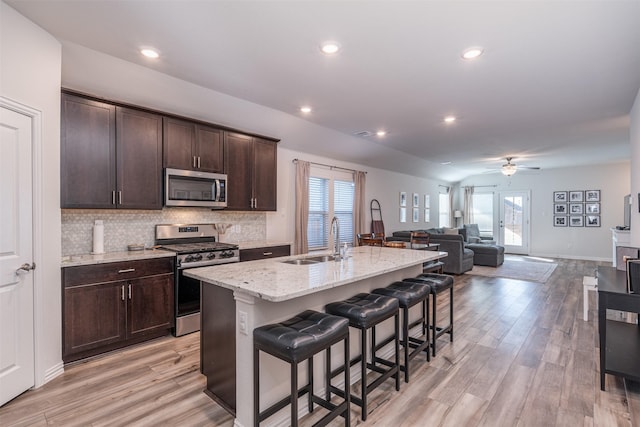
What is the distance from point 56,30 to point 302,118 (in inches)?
111

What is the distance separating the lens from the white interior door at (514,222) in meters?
10.1

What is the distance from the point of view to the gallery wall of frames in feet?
29.5

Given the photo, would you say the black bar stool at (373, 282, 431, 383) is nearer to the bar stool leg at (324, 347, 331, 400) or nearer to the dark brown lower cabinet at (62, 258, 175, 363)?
the bar stool leg at (324, 347, 331, 400)

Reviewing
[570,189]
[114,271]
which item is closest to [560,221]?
[570,189]

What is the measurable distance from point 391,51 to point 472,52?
67 centimetres

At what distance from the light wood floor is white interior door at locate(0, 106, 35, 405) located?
219mm

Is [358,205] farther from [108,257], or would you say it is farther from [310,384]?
[310,384]

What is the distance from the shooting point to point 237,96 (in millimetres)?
3742

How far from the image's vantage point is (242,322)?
1914mm

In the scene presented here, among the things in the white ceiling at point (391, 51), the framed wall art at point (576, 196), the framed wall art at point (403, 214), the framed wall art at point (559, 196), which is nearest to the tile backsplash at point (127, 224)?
the white ceiling at point (391, 51)

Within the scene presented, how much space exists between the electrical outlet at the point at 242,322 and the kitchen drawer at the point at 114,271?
177 cm

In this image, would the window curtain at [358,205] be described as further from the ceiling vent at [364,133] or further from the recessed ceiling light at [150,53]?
the recessed ceiling light at [150,53]

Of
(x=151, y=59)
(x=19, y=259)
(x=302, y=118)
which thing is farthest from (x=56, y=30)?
(x=302, y=118)

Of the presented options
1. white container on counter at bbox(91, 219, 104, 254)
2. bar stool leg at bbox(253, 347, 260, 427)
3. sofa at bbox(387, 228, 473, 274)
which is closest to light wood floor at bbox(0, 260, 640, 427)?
bar stool leg at bbox(253, 347, 260, 427)
